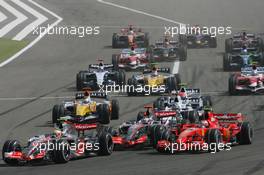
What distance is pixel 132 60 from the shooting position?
55.8 m

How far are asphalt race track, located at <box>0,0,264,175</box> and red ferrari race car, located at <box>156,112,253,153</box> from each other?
0.42 m

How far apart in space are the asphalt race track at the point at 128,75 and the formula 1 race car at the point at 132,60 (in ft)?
3.56

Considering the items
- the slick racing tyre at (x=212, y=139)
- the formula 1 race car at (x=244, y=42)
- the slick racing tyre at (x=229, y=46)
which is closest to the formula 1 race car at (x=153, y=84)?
the formula 1 race car at (x=244, y=42)

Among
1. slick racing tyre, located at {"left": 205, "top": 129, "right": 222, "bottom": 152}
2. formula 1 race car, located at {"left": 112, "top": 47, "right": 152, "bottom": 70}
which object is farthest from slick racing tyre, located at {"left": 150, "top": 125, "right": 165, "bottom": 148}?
formula 1 race car, located at {"left": 112, "top": 47, "right": 152, "bottom": 70}

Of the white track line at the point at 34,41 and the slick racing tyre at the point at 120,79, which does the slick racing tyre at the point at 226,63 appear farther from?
the white track line at the point at 34,41

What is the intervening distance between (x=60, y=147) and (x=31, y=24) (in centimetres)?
5004

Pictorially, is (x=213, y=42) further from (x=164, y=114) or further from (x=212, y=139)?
(x=212, y=139)

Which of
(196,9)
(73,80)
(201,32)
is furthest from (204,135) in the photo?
(196,9)

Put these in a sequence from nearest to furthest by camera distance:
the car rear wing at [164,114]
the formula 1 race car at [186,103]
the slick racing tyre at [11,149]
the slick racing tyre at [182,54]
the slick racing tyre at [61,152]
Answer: the slick racing tyre at [61,152], the slick racing tyre at [11,149], the car rear wing at [164,114], the formula 1 race car at [186,103], the slick racing tyre at [182,54]

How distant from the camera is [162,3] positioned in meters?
86.6

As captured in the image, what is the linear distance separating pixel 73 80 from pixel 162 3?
3418 cm

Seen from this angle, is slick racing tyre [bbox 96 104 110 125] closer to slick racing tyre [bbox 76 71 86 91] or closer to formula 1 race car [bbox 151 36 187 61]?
slick racing tyre [bbox 76 71 86 91]

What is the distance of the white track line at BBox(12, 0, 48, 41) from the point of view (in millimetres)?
73175

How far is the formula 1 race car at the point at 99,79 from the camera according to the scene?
48.8 metres
